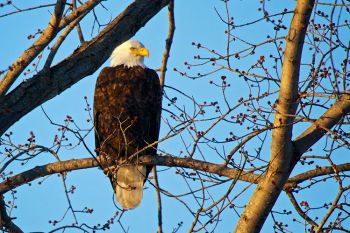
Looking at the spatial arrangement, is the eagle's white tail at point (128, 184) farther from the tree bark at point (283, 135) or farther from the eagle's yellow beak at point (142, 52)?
the tree bark at point (283, 135)

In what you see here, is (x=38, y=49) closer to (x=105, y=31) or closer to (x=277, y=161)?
(x=105, y=31)

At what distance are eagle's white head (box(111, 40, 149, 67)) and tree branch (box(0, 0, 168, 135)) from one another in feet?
4.11

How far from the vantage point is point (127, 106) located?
589cm

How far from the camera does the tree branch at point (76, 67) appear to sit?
405cm

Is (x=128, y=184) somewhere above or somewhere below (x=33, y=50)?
above

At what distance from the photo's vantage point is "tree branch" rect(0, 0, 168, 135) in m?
4.05

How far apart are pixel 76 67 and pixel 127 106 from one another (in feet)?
4.93

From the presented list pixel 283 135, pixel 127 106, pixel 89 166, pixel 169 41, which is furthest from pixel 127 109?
pixel 283 135

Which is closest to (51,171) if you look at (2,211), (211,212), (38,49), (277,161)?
(2,211)

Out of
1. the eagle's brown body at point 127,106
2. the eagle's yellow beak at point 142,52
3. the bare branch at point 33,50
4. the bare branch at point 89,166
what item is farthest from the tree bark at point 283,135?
the eagle's yellow beak at point 142,52

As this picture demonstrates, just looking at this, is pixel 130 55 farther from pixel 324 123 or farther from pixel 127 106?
pixel 324 123

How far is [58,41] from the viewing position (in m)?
4.26

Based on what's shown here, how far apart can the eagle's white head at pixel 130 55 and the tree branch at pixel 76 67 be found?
1.25 m

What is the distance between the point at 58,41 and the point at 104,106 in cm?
174
